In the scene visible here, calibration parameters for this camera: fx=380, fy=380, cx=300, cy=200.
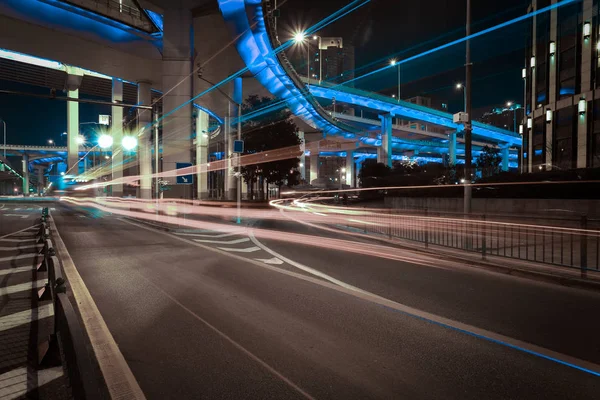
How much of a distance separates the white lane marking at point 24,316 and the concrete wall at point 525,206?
18.8 metres

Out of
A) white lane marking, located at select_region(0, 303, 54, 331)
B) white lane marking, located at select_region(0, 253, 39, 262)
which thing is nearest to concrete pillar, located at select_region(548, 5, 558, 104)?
white lane marking, located at select_region(0, 253, 39, 262)

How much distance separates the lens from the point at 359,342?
484 centimetres

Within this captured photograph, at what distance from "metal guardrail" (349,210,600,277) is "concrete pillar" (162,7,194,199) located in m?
12.8

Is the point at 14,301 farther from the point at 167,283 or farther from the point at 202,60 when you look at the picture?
the point at 202,60

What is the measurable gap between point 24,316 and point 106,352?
2336 millimetres

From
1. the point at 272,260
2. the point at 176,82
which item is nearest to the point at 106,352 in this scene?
the point at 272,260

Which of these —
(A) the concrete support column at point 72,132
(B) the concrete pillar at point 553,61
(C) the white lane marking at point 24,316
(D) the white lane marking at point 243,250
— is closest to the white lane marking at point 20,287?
(C) the white lane marking at point 24,316

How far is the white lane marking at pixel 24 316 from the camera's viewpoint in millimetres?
5469

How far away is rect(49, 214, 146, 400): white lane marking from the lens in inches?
144

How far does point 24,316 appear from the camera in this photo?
5.82 meters

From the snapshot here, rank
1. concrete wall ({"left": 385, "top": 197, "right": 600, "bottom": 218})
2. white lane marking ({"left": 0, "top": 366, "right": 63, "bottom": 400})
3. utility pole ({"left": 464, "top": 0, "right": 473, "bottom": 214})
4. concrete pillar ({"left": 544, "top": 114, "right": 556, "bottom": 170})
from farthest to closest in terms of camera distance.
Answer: concrete pillar ({"left": 544, "top": 114, "right": 556, "bottom": 170}) < concrete wall ({"left": 385, "top": 197, "right": 600, "bottom": 218}) < utility pole ({"left": 464, "top": 0, "right": 473, "bottom": 214}) < white lane marking ({"left": 0, "top": 366, "right": 63, "bottom": 400})

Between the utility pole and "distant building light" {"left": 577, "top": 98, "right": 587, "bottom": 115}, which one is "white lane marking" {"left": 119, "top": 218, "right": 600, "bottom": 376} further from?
"distant building light" {"left": 577, "top": 98, "right": 587, "bottom": 115}

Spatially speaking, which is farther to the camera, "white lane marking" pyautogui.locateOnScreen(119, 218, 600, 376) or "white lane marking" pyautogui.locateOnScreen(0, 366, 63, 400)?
"white lane marking" pyautogui.locateOnScreen(119, 218, 600, 376)

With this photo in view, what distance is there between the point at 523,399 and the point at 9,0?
116ft
